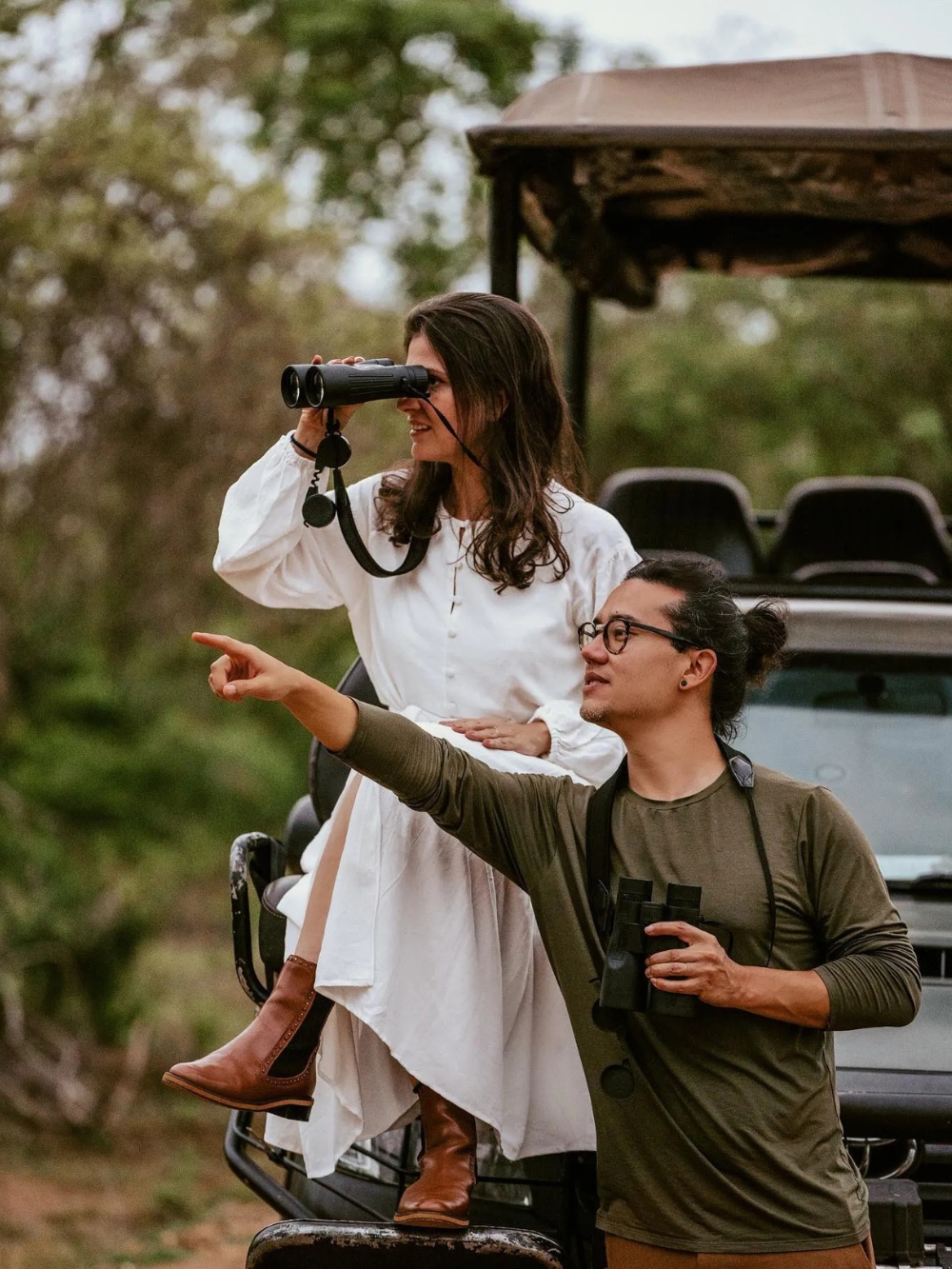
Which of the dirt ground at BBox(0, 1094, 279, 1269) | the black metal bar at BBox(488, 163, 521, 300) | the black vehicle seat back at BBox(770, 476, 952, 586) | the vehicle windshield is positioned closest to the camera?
the vehicle windshield

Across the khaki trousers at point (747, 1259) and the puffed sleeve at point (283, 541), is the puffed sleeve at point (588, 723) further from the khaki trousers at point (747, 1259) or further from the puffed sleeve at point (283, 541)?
the khaki trousers at point (747, 1259)

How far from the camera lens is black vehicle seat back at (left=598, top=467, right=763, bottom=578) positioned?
18.3ft

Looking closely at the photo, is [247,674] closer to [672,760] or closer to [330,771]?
[672,760]

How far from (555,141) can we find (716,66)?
637mm

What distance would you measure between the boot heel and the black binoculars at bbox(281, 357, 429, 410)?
124cm

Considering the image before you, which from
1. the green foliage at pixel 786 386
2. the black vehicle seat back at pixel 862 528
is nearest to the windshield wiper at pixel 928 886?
the black vehicle seat back at pixel 862 528

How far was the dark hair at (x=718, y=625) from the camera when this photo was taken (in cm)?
261

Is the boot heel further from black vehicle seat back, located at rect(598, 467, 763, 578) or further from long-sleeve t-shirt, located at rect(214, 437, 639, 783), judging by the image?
black vehicle seat back, located at rect(598, 467, 763, 578)

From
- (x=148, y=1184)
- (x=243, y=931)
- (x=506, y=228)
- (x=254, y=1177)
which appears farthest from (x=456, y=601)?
(x=148, y=1184)

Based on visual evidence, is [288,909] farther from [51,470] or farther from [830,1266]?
[51,470]

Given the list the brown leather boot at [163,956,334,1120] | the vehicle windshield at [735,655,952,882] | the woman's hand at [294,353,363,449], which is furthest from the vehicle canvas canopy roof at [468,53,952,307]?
the brown leather boot at [163,956,334,1120]

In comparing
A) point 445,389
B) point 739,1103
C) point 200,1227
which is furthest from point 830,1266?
point 200,1227

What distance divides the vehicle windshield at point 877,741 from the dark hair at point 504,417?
119 centimetres

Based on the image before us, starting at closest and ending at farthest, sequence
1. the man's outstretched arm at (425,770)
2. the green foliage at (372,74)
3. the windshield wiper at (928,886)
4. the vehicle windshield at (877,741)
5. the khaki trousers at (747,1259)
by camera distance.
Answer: the khaki trousers at (747,1259)
the man's outstretched arm at (425,770)
the windshield wiper at (928,886)
the vehicle windshield at (877,741)
the green foliage at (372,74)
